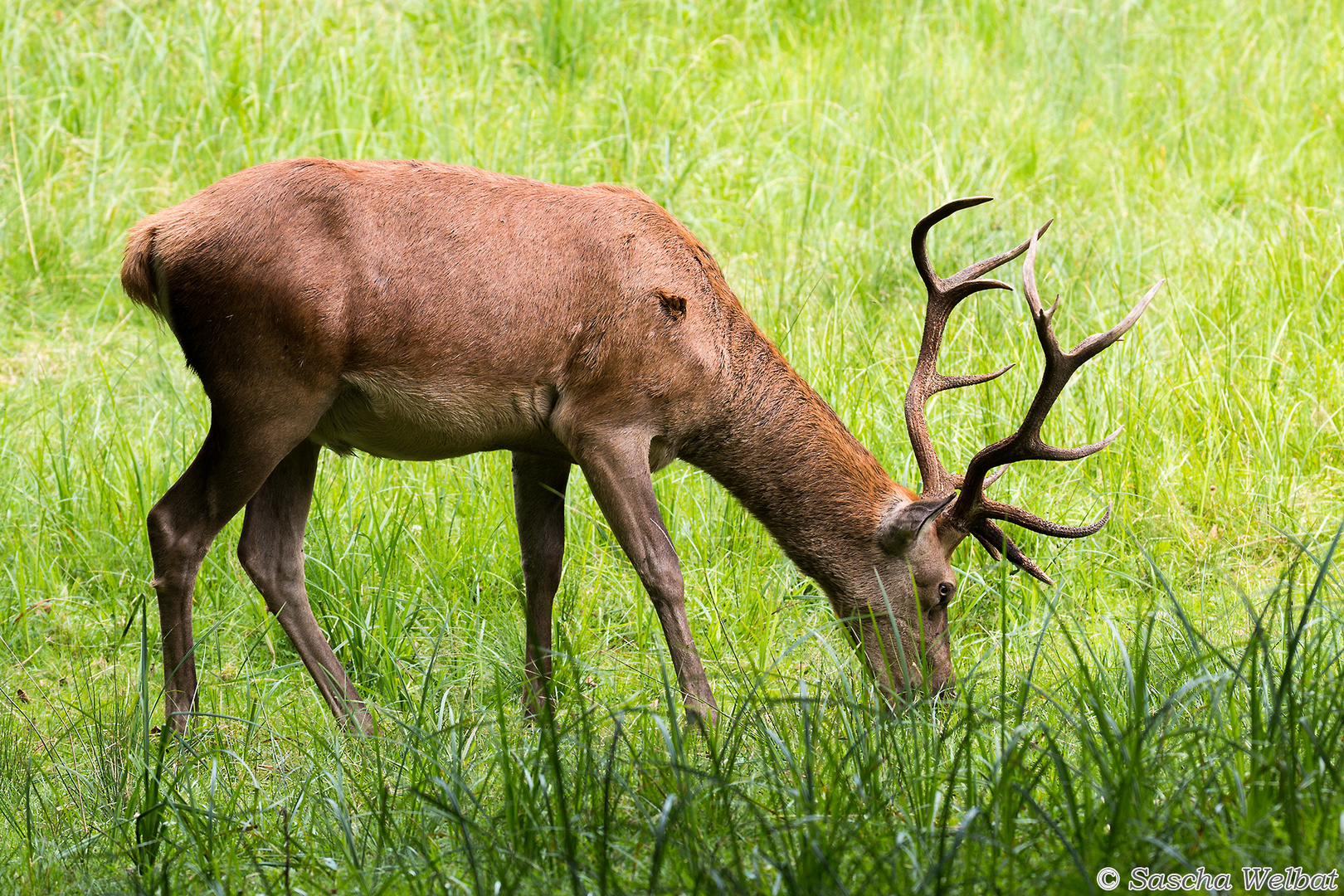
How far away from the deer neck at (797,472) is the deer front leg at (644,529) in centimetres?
36

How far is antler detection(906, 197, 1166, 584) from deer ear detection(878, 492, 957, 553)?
0.39 ft

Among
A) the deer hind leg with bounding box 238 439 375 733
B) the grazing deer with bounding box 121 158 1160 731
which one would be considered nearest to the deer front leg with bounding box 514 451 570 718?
the grazing deer with bounding box 121 158 1160 731

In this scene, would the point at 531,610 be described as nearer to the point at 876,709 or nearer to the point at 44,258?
the point at 876,709

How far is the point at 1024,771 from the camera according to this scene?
276cm

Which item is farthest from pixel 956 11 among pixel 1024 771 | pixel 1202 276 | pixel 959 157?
pixel 1024 771

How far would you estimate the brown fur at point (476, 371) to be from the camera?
365 cm

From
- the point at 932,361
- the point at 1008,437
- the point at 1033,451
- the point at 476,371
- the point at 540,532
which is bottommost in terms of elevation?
the point at 540,532

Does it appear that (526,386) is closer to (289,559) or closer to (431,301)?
(431,301)

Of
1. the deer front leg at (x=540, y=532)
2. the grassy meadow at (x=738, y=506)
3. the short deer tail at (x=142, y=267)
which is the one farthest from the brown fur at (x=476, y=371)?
the grassy meadow at (x=738, y=506)

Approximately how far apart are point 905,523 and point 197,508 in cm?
220

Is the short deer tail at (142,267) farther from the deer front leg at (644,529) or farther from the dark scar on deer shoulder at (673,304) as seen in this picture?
the dark scar on deer shoulder at (673,304)

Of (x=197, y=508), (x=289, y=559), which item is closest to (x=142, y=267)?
(x=197, y=508)

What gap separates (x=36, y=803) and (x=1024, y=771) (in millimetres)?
2610

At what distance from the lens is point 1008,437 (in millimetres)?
4242
